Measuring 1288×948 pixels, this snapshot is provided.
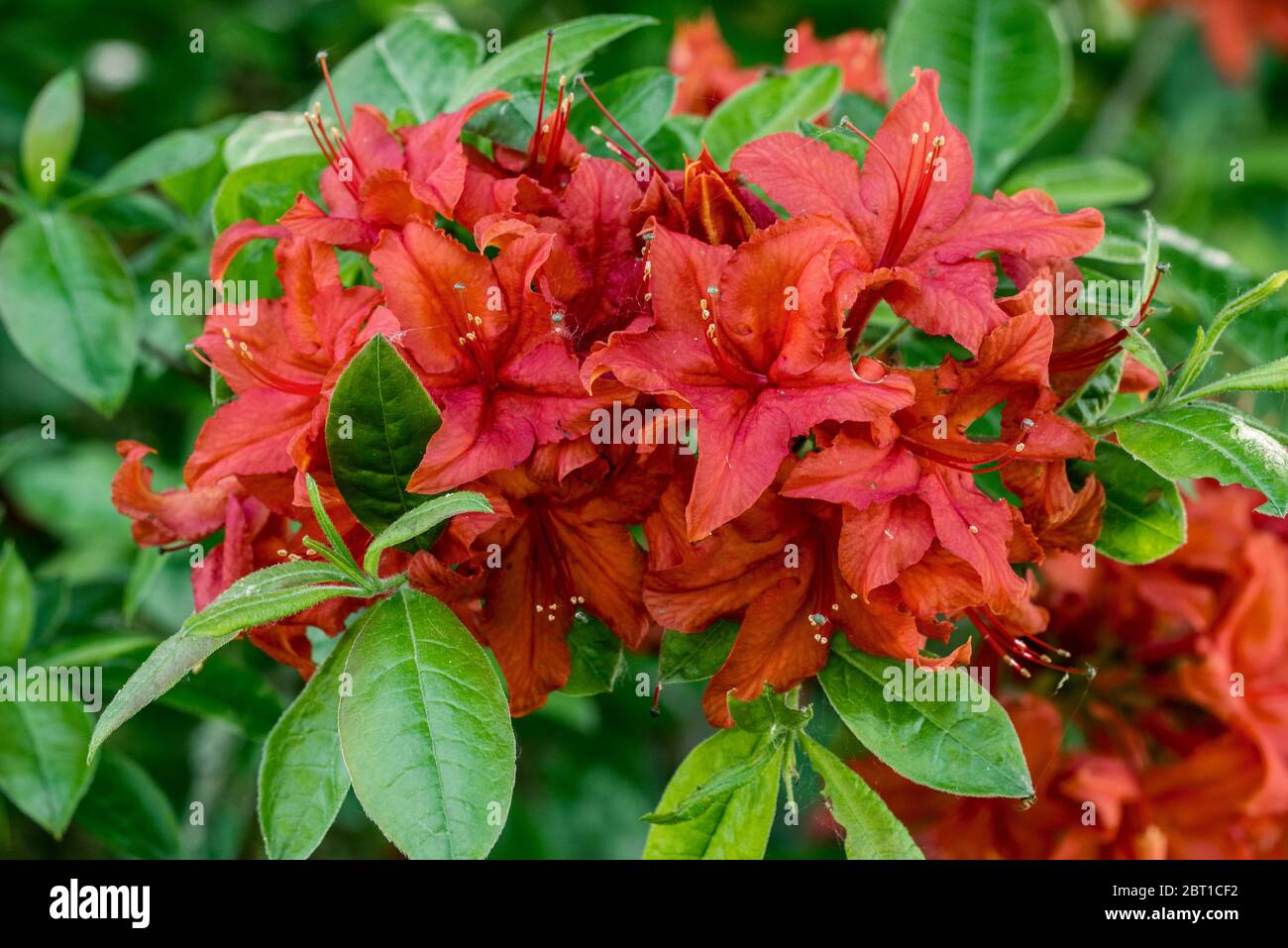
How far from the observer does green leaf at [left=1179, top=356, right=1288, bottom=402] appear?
1121mm

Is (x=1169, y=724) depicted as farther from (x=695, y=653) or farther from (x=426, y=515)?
(x=426, y=515)

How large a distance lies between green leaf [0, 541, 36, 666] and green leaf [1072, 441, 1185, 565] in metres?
1.21

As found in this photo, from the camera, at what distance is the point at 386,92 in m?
1.50

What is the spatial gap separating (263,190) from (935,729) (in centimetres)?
82

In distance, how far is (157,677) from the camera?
1010 millimetres

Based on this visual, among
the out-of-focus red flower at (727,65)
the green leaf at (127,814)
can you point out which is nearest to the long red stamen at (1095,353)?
the out-of-focus red flower at (727,65)

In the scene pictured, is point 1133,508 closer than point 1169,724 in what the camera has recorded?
Yes

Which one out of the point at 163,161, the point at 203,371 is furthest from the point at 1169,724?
the point at 163,161

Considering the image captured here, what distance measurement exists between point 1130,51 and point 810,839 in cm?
201

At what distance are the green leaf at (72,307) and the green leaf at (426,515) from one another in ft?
2.02

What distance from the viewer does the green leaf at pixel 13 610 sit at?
1.59 m

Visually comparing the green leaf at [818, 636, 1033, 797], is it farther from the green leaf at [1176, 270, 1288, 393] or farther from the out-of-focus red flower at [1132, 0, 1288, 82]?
the out-of-focus red flower at [1132, 0, 1288, 82]

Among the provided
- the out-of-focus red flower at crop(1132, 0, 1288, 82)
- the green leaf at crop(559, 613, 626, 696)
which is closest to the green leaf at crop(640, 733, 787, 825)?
the green leaf at crop(559, 613, 626, 696)

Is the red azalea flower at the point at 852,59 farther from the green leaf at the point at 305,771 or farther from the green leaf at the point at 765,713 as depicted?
the green leaf at the point at 305,771
